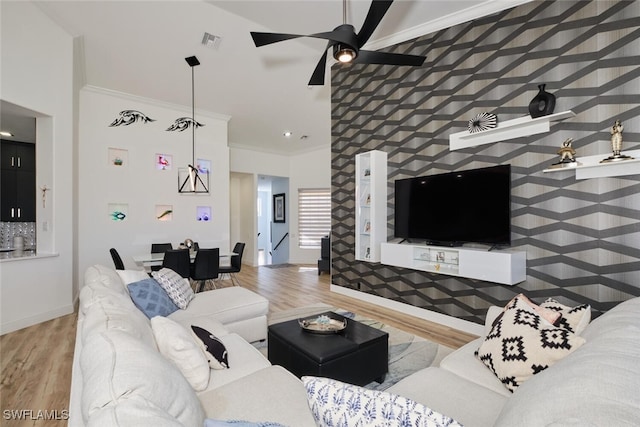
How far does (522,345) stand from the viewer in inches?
59.4

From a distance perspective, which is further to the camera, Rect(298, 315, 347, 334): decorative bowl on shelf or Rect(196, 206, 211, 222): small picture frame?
Rect(196, 206, 211, 222): small picture frame

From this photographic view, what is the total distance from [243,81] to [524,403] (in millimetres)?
5333

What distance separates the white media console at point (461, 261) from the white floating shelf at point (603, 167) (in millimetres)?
880

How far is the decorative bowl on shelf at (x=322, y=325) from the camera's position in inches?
88.5

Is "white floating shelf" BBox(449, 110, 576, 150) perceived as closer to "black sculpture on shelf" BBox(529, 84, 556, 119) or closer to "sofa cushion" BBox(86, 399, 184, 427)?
"black sculpture on shelf" BBox(529, 84, 556, 119)

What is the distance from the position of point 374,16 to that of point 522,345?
2433 mm

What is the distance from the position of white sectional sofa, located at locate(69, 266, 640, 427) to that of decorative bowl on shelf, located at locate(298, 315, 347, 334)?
485mm

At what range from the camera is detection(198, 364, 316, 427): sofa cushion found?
1.30 metres

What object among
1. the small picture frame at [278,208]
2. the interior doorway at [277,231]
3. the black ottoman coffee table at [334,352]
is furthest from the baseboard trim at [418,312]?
the small picture frame at [278,208]

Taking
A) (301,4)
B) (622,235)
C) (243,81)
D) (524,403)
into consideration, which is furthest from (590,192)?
(243,81)

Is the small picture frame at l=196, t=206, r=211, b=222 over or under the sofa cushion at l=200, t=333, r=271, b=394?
over

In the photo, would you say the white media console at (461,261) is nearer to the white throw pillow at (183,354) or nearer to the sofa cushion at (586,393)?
the sofa cushion at (586,393)

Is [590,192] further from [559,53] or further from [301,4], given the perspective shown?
[301,4]

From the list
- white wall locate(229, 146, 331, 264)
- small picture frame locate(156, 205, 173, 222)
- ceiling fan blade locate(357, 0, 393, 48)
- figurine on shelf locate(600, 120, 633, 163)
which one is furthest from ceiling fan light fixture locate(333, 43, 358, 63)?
white wall locate(229, 146, 331, 264)
